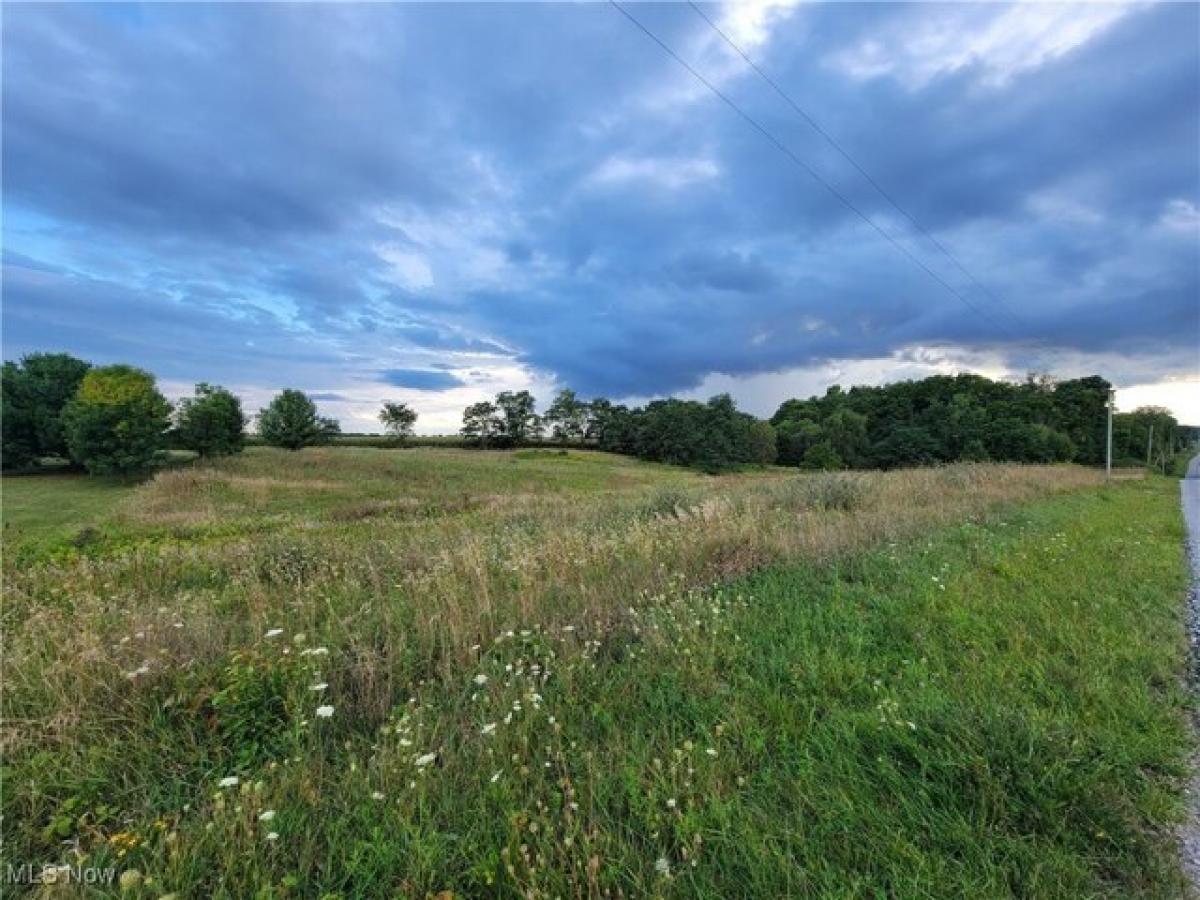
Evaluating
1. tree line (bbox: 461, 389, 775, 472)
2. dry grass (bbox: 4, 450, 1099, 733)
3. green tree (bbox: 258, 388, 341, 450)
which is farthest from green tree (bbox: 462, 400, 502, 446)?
dry grass (bbox: 4, 450, 1099, 733)

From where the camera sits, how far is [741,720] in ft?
10.9

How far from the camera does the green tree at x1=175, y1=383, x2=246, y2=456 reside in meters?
54.3

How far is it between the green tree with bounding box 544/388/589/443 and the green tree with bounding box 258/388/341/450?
48.8 metres

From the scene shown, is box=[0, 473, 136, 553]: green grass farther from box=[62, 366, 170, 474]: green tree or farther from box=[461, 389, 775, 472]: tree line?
box=[461, 389, 775, 472]: tree line

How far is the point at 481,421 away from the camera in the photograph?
361 feet

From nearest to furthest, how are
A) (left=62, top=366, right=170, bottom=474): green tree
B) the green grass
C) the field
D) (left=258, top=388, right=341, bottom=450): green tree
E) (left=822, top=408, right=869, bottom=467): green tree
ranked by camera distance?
the field
the green grass
(left=62, top=366, right=170, bottom=474): green tree
(left=258, top=388, right=341, bottom=450): green tree
(left=822, top=408, right=869, bottom=467): green tree

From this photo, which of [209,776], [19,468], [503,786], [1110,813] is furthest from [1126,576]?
[19,468]

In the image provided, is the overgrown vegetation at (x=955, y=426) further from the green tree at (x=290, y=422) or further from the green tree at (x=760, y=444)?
the green tree at (x=290, y=422)

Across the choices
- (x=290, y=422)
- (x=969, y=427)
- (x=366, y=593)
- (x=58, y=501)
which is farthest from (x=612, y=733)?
(x=969, y=427)

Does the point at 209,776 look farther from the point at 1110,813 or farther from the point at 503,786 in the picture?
the point at 1110,813

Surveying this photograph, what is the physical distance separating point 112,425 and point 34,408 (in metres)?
16.4

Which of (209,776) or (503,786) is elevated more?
(503,786)

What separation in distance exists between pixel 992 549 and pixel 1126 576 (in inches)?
59.4

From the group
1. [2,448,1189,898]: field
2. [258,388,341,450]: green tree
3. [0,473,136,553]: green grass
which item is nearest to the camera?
[2,448,1189,898]: field
